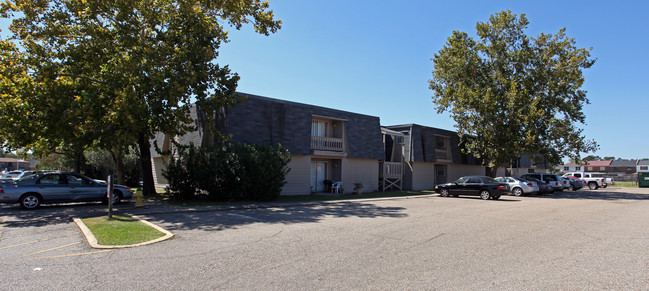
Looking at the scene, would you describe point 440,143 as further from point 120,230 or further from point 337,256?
point 337,256

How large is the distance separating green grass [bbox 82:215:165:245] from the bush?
19.2ft

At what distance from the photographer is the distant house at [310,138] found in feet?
70.4

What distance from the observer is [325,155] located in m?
24.5

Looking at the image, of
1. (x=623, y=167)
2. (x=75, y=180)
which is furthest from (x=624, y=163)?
(x=75, y=180)

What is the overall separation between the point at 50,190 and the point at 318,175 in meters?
14.8

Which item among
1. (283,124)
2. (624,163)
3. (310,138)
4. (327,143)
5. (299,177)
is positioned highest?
(624,163)

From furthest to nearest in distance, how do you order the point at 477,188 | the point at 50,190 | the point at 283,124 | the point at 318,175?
the point at 318,175 → the point at 477,188 → the point at 283,124 → the point at 50,190

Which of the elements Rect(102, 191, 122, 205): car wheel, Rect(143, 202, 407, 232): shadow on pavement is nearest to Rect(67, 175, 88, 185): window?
Rect(102, 191, 122, 205): car wheel

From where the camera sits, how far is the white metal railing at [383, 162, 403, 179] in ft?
97.8

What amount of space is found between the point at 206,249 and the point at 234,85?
36.1 ft

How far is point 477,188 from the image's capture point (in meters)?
23.9

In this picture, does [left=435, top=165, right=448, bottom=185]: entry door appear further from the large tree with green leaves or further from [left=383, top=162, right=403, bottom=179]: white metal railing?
the large tree with green leaves

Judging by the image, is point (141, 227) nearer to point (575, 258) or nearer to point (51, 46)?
point (575, 258)

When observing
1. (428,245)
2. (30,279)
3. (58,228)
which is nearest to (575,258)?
(428,245)
